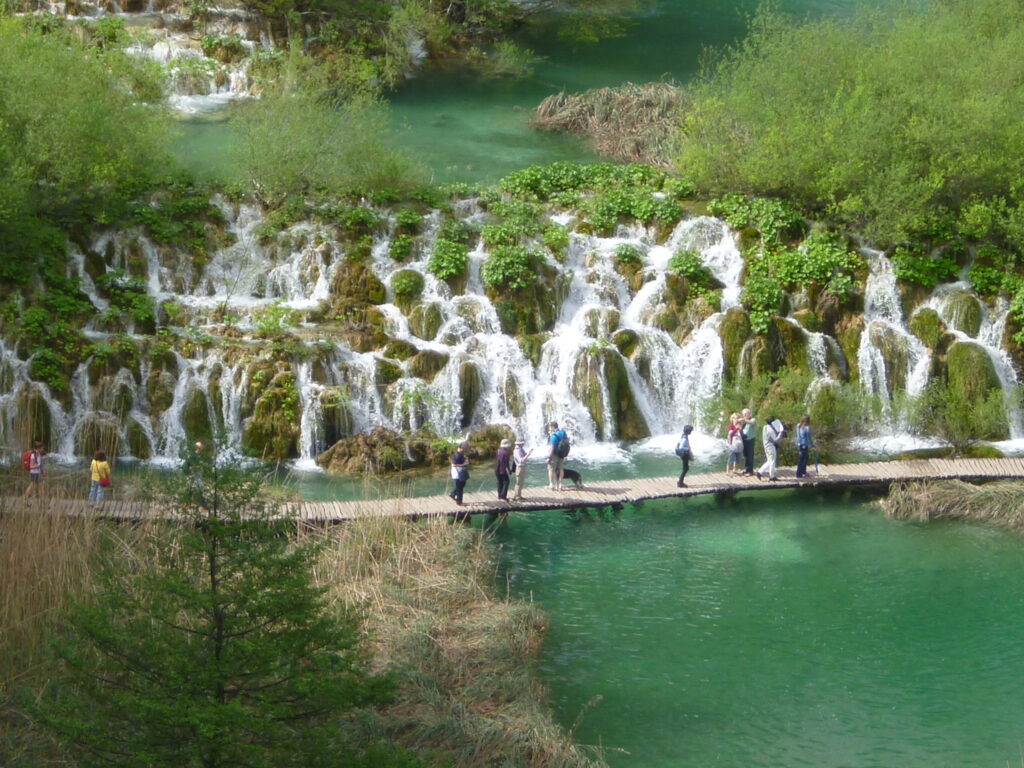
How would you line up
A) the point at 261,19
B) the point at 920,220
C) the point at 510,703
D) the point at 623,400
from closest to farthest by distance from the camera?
the point at 510,703 < the point at 623,400 < the point at 920,220 < the point at 261,19

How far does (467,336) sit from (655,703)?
12385 millimetres

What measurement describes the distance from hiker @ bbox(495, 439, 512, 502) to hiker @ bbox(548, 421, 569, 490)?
93 centimetres

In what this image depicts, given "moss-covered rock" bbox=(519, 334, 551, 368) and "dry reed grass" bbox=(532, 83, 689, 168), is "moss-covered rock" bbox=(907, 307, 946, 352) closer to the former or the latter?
"moss-covered rock" bbox=(519, 334, 551, 368)

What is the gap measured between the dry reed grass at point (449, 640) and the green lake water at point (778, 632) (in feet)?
2.76

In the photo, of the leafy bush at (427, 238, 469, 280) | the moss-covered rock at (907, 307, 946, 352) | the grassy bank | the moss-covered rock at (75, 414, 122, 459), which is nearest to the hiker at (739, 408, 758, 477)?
the moss-covered rock at (907, 307, 946, 352)

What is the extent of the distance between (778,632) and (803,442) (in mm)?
5611

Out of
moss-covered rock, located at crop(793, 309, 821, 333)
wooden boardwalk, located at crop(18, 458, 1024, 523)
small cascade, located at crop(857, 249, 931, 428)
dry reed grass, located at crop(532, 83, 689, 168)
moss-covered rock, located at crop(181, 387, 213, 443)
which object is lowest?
wooden boardwalk, located at crop(18, 458, 1024, 523)

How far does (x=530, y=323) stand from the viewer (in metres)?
29.8

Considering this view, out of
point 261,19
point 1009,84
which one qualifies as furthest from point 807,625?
point 261,19

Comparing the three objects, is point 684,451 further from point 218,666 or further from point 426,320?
point 218,666

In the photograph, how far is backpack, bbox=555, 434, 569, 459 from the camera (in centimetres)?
2406

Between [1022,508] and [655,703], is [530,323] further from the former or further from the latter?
[655,703]

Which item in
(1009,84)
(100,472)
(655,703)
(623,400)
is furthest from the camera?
(1009,84)

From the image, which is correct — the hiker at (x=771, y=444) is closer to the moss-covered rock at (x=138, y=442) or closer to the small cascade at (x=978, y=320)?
Result: the small cascade at (x=978, y=320)
